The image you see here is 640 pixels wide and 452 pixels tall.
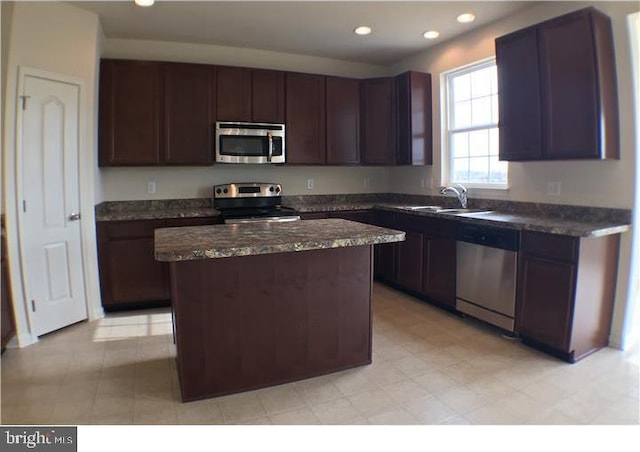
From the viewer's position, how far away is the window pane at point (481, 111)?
3816 mm

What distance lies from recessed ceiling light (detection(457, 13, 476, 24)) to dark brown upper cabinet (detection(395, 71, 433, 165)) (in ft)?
2.60

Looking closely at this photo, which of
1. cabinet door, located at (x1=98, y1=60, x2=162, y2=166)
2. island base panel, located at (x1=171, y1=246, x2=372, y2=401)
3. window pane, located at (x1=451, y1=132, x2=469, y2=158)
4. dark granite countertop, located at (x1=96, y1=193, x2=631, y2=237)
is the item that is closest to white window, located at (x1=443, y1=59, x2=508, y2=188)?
window pane, located at (x1=451, y1=132, x2=469, y2=158)

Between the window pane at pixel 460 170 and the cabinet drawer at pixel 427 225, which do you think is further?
the window pane at pixel 460 170

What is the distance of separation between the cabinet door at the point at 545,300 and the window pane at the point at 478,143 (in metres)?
1.48

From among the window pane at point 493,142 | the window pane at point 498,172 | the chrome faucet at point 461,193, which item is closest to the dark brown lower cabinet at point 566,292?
the window pane at point 498,172

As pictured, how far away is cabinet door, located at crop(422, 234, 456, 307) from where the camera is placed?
3.44 m

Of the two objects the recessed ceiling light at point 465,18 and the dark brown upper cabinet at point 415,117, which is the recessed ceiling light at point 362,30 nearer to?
the dark brown upper cabinet at point 415,117

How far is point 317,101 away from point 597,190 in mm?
2810

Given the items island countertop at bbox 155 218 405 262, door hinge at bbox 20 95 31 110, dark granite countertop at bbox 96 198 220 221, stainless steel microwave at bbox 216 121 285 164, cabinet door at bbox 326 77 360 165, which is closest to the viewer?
island countertop at bbox 155 218 405 262

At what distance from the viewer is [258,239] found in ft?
6.98

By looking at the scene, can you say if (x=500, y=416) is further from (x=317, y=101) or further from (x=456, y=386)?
(x=317, y=101)

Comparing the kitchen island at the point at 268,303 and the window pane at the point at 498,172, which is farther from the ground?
the window pane at the point at 498,172

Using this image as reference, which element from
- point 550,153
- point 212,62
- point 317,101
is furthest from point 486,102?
point 212,62

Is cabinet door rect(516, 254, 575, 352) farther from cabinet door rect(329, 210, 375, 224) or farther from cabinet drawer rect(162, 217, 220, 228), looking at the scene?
cabinet drawer rect(162, 217, 220, 228)
